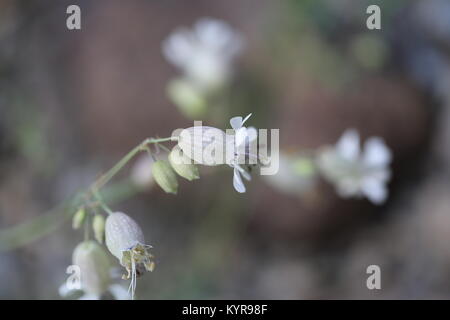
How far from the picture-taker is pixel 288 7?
3.15 meters

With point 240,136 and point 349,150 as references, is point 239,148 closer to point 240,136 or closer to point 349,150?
point 240,136

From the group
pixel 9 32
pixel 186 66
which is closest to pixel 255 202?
pixel 186 66

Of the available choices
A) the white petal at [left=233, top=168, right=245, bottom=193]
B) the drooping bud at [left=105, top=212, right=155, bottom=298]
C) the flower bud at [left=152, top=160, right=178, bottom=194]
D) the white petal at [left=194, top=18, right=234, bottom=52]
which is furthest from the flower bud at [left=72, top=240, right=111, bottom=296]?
the white petal at [left=194, top=18, right=234, bottom=52]

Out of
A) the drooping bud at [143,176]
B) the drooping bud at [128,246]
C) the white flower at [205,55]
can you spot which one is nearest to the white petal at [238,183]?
the drooping bud at [128,246]

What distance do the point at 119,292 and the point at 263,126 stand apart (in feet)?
5.28

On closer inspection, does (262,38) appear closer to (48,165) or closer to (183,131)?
(48,165)

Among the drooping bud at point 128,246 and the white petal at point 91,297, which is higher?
the drooping bud at point 128,246

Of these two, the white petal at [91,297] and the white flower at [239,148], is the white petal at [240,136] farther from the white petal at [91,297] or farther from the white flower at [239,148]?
the white petal at [91,297]

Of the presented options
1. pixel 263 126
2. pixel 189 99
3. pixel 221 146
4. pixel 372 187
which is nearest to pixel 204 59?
pixel 189 99

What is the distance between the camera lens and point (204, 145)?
1.29 metres

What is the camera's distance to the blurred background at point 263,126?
2.84 metres

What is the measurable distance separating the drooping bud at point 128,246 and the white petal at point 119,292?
0.69 ft
